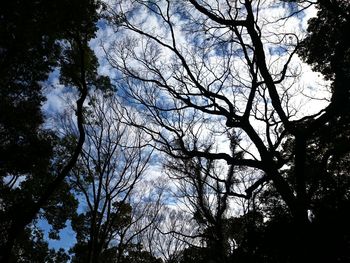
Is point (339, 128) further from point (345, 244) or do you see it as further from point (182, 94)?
point (182, 94)

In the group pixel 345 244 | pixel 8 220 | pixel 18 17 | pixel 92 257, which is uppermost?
pixel 18 17

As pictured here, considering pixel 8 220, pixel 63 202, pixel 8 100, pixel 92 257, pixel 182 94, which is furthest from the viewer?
pixel 63 202

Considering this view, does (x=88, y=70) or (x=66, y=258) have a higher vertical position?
(x=88, y=70)

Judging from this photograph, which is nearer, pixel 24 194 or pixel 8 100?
pixel 8 100

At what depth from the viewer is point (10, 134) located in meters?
9.70

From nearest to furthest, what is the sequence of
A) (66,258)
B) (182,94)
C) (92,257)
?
(182,94)
(92,257)
(66,258)

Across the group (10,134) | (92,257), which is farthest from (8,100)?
(92,257)

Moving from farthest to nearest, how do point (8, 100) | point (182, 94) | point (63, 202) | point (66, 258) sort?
point (66, 258) → point (63, 202) → point (8, 100) → point (182, 94)

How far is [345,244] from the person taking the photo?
7668 millimetres

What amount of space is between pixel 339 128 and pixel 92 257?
405 inches

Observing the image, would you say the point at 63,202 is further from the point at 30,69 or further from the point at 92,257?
→ the point at 30,69

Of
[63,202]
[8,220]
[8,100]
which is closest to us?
[8,100]

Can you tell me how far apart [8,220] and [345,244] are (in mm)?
12861

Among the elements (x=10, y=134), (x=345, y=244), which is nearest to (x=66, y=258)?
(x=10, y=134)
